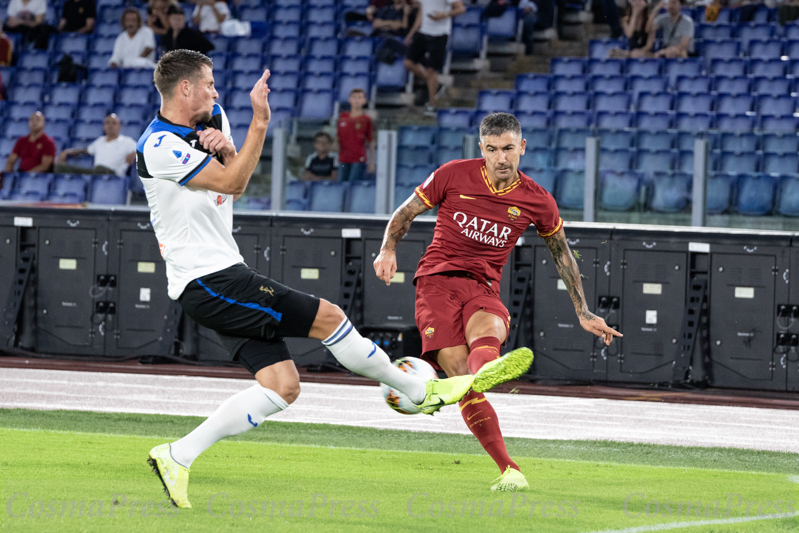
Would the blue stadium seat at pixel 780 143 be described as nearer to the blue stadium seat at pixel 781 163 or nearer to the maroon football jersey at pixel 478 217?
the blue stadium seat at pixel 781 163

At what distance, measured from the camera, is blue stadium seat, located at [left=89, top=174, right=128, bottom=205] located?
17.0 m

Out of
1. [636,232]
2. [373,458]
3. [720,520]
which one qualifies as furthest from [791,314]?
[720,520]

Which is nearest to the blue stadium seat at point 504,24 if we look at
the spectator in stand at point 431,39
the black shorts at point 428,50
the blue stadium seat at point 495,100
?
the spectator in stand at point 431,39

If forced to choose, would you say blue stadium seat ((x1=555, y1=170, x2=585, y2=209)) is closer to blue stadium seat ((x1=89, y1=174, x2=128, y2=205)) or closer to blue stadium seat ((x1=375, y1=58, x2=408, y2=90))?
blue stadium seat ((x1=375, y1=58, x2=408, y2=90))

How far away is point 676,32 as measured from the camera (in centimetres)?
1767

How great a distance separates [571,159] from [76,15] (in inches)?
498

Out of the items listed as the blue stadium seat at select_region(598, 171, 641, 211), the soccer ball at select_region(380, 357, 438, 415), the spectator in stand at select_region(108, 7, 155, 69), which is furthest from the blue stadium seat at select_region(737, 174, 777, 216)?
the spectator in stand at select_region(108, 7, 155, 69)

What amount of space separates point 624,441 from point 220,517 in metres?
5.10

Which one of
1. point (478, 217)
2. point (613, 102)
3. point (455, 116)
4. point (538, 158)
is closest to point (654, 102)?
point (613, 102)

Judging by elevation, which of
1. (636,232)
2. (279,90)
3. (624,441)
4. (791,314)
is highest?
(279,90)

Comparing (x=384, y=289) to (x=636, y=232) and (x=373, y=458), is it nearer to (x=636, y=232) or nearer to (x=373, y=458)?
(x=636, y=232)

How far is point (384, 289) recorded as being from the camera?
1518 centimetres

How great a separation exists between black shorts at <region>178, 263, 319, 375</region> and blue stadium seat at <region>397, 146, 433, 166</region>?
29.6ft

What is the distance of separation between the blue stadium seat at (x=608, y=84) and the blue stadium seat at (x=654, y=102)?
49 centimetres
